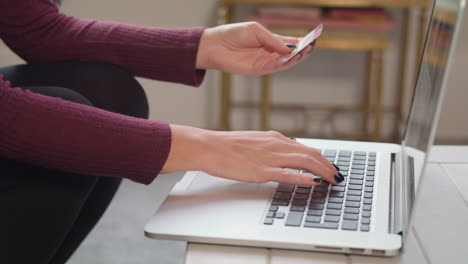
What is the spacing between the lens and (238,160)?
799mm

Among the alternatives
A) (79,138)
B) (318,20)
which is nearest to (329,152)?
(79,138)

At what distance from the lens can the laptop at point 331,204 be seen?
2.18 feet

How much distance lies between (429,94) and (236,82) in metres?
1.70

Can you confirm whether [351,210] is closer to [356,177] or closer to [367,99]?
[356,177]

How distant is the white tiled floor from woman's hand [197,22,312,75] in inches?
24.3

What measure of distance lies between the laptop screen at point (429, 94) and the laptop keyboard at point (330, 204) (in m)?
0.05

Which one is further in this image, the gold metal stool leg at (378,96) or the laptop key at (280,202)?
the gold metal stool leg at (378,96)

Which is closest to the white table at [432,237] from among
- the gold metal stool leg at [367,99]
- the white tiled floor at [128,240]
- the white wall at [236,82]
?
the white tiled floor at [128,240]

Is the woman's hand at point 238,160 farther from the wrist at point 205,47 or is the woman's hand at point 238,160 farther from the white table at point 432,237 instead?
the wrist at point 205,47

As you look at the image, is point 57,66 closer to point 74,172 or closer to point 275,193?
point 74,172

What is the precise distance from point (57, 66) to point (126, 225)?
2.44ft

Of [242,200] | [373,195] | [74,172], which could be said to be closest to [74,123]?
[74,172]

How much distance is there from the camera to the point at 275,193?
0.80m

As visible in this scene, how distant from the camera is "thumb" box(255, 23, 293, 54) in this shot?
1.09 m
